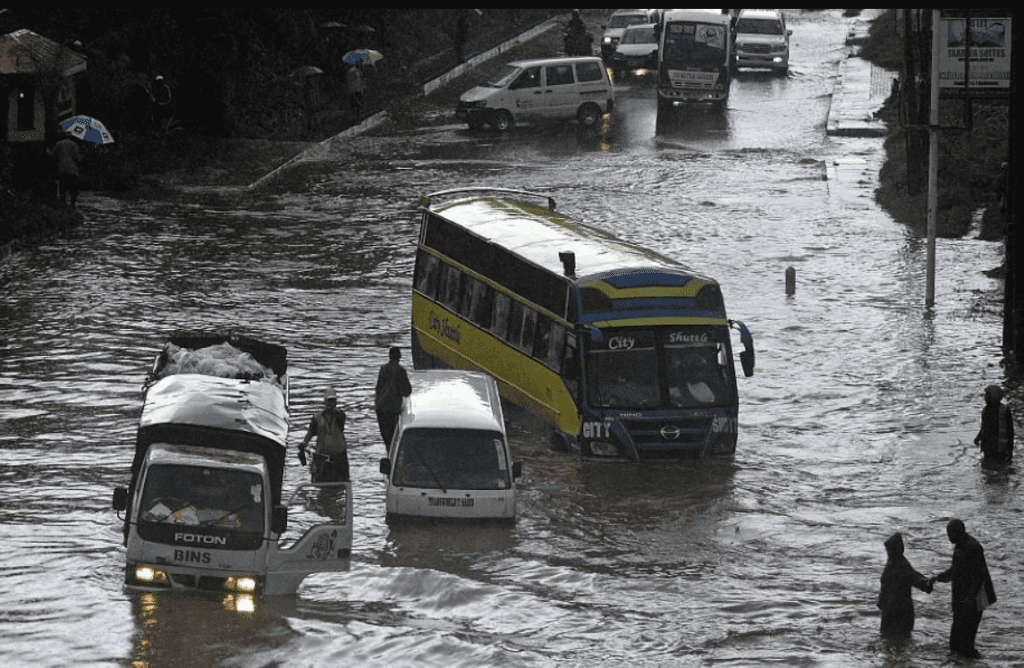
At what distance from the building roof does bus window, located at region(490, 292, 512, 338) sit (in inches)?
743

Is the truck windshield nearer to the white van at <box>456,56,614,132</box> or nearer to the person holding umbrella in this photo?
the person holding umbrella

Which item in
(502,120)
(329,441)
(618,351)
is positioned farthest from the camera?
(502,120)

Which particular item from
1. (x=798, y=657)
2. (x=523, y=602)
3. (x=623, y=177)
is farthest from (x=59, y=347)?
(x=623, y=177)

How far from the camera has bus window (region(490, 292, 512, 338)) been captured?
68.8 feet

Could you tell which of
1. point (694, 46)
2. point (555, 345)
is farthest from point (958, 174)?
point (555, 345)

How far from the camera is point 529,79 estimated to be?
149ft

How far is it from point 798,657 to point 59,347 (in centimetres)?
1532

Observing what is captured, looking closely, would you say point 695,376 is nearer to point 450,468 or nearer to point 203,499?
point 450,468

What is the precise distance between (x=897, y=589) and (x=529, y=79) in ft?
113

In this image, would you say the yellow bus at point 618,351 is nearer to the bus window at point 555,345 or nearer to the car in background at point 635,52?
the bus window at point 555,345

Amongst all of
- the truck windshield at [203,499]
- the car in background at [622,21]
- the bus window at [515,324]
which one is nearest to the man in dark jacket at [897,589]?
the truck windshield at [203,499]

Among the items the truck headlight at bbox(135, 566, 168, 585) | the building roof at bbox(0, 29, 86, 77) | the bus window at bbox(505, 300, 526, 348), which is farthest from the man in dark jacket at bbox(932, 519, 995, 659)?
the building roof at bbox(0, 29, 86, 77)

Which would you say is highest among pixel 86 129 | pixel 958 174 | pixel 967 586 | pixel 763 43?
pixel 763 43

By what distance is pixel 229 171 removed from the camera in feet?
131
